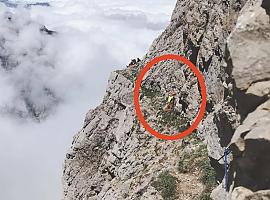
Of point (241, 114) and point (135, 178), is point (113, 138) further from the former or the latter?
point (241, 114)

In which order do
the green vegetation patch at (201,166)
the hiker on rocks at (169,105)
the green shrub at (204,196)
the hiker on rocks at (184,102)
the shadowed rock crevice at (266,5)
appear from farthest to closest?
the hiker on rocks at (169,105) < the hiker on rocks at (184,102) < the green vegetation patch at (201,166) < the green shrub at (204,196) < the shadowed rock crevice at (266,5)

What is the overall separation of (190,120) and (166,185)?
32.7ft

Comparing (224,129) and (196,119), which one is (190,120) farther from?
(224,129)

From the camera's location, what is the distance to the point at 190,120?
133ft

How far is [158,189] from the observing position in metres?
31.7

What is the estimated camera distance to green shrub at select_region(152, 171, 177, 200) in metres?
30.6


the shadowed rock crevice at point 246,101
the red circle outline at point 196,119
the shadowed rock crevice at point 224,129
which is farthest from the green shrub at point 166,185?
the shadowed rock crevice at point 246,101

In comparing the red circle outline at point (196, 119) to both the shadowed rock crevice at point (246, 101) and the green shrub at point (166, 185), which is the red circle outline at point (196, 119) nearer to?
the green shrub at point (166, 185)

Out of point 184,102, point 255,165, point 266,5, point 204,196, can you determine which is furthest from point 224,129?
point 184,102

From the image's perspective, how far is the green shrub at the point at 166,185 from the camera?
3062 centimetres

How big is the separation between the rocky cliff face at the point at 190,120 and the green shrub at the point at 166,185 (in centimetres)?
7

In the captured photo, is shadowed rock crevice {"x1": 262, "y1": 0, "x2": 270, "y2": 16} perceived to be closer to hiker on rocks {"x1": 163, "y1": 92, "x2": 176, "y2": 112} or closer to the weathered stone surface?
the weathered stone surface

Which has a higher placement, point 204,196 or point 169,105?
point 204,196

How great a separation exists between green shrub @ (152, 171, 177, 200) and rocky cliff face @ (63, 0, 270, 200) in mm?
66
